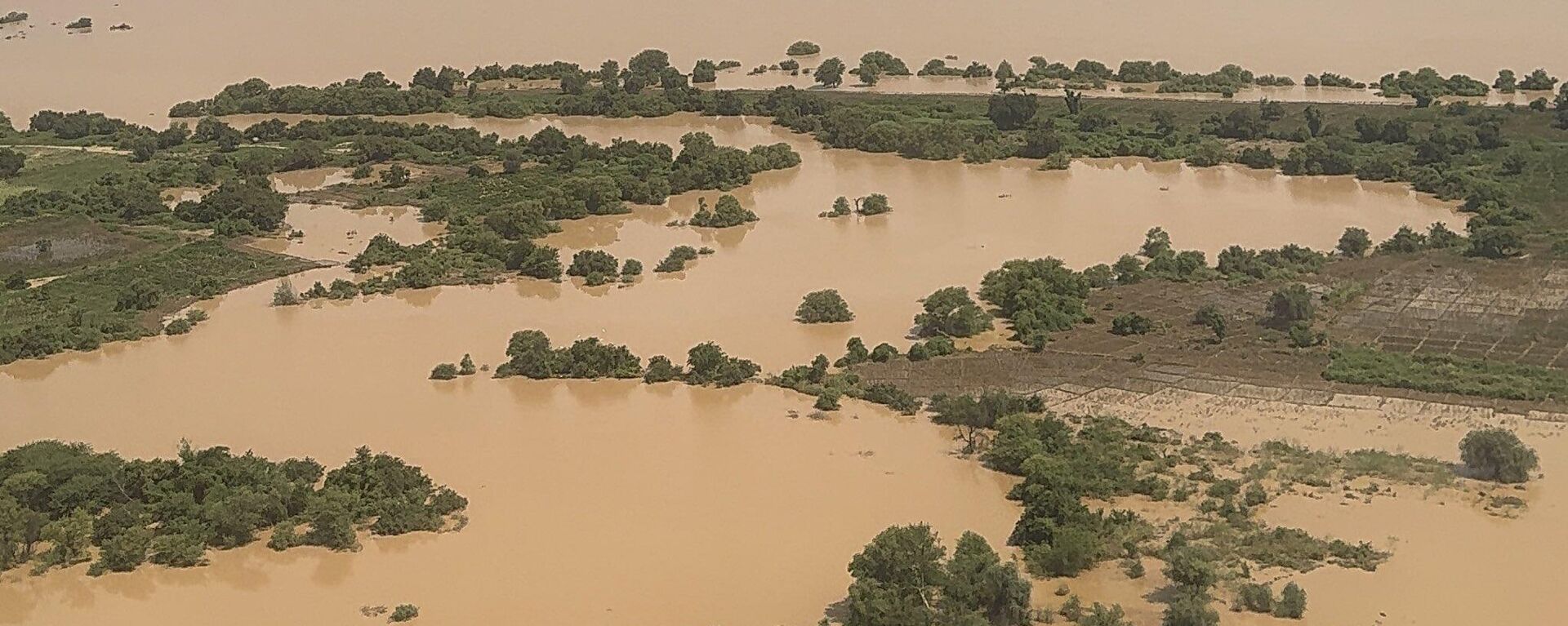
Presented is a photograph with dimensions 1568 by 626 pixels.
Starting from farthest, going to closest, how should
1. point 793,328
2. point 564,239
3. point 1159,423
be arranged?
point 564,239 < point 793,328 < point 1159,423

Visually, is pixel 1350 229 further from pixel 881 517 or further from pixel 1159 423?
pixel 881 517

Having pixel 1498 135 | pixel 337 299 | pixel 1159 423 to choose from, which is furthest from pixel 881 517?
pixel 1498 135

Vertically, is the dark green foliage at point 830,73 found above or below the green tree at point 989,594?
above

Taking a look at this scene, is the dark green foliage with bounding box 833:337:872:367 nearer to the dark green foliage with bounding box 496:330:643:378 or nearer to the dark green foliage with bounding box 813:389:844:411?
the dark green foliage with bounding box 813:389:844:411

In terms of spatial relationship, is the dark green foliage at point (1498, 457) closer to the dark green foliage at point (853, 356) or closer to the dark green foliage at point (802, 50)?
the dark green foliage at point (853, 356)

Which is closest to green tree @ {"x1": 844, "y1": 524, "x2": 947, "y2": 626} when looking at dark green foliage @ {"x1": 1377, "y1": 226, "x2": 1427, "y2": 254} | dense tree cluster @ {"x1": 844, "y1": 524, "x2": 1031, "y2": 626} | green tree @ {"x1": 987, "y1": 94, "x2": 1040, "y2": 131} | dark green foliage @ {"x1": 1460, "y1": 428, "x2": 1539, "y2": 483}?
dense tree cluster @ {"x1": 844, "y1": 524, "x2": 1031, "y2": 626}

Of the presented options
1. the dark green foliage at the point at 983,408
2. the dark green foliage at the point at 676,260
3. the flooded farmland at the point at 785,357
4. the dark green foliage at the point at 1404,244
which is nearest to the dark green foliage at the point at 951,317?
the flooded farmland at the point at 785,357

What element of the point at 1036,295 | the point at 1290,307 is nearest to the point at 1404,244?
the point at 1290,307
